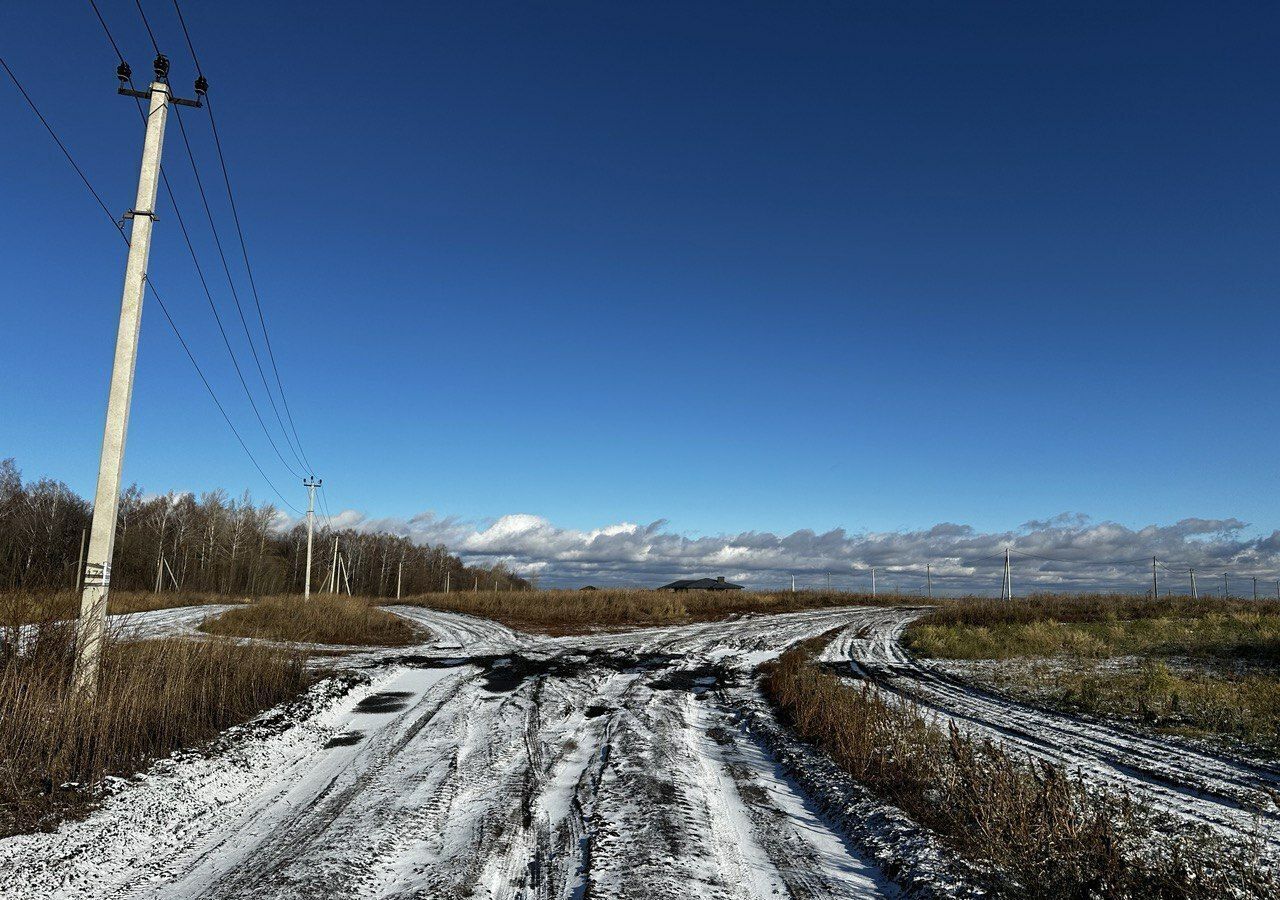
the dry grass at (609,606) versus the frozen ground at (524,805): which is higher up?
the frozen ground at (524,805)

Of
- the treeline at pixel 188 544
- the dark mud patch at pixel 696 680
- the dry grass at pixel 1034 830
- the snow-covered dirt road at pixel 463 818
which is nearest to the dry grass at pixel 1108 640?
the dark mud patch at pixel 696 680

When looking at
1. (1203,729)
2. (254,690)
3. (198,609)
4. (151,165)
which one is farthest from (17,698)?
(198,609)

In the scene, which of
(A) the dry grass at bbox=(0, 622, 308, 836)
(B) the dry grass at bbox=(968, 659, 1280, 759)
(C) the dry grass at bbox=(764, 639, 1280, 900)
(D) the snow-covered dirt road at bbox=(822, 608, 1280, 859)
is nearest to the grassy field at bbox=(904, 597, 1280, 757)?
(B) the dry grass at bbox=(968, 659, 1280, 759)

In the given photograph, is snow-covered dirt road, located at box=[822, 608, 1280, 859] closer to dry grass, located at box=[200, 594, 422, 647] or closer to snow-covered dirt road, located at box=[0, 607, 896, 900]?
snow-covered dirt road, located at box=[0, 607, 896, 900]

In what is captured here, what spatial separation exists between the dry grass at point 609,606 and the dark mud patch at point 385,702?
1403cm

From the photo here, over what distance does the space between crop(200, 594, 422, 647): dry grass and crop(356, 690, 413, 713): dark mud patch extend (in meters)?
9.31

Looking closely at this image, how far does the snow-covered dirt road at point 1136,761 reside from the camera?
20.0 ft

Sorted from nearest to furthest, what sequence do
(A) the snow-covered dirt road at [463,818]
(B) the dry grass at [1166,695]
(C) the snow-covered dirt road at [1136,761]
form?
(A) the snow-covered dirt road at [463,818] → (C) the snow-covered dirt road at [1136,761] → (B) the dry grass at [1166,695]

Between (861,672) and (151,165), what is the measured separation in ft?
53.9

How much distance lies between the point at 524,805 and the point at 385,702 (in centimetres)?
592

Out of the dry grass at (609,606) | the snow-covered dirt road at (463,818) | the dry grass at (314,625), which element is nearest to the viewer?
the snow-covered dirt road at (463,818)

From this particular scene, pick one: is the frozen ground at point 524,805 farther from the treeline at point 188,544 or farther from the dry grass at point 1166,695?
the treeline at point 188,544

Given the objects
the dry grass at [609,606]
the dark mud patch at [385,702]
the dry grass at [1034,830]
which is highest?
the dry grass at [1034,830]

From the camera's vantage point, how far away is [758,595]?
5034 cm
